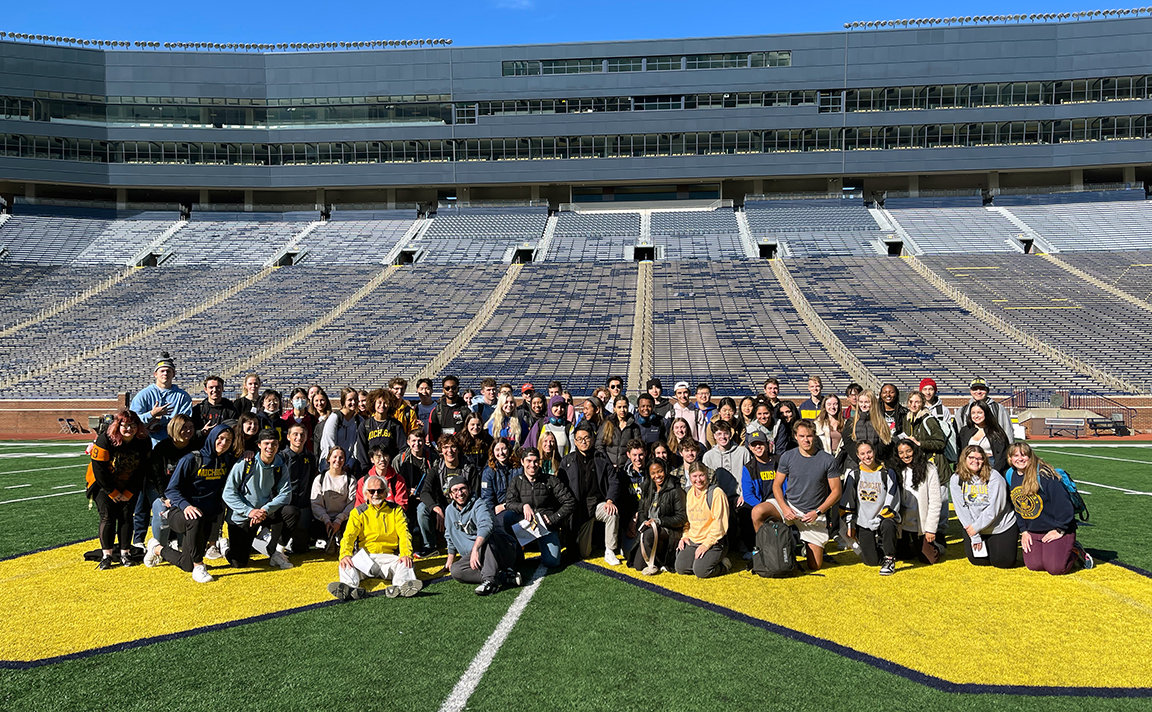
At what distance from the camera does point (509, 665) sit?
5.54m

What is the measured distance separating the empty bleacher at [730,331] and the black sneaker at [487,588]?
1820 cm

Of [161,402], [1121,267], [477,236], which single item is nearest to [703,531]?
[161,402]

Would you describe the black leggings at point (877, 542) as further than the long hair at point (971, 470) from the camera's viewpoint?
Yes

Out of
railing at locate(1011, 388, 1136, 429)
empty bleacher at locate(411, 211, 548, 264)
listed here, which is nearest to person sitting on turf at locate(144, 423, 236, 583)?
railing at locate(1011, 388, 1136, 429)

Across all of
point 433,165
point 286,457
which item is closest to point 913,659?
point 286,457

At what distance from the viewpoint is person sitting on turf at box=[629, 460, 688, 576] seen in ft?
25.8

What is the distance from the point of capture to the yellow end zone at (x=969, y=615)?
215 inches

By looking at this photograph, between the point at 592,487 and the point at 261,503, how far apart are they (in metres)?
3.61

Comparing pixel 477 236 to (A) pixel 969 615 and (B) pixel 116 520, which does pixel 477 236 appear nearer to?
(B) pixel 116 520

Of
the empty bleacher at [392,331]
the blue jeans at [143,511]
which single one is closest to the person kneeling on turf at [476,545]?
the blue jeans at [143,511]

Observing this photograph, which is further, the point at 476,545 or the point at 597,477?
the point at 597,477

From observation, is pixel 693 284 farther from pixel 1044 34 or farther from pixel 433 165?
pixel 1044 34

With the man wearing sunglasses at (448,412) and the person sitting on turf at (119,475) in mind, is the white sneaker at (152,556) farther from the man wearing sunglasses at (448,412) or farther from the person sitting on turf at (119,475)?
the man wearing sunglasses at (448,412)

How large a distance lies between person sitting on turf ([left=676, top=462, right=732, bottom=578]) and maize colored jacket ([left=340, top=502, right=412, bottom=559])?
2896 mm
